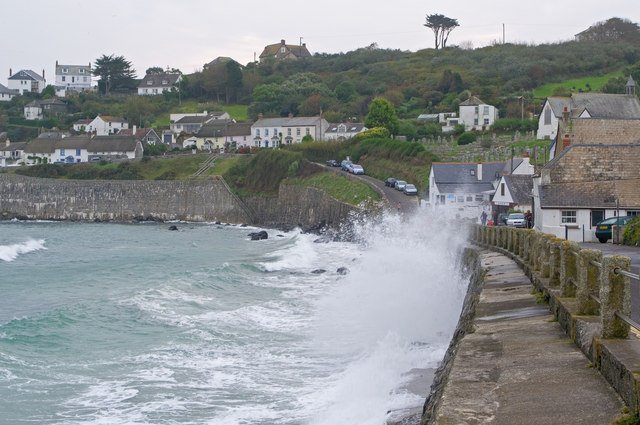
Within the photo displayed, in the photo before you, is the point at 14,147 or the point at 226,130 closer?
the point at 226,130

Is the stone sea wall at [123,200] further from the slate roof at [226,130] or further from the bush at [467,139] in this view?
the slate roof at [226,130]

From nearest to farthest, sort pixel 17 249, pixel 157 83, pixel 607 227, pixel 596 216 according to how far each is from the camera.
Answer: pixel 607 227 → pixel 596 216 → pixel 17 249 → pixel 157 83

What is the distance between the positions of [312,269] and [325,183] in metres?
28.5

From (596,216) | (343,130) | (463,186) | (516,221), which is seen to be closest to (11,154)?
(343,130)

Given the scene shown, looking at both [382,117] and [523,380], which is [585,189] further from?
[382,117]

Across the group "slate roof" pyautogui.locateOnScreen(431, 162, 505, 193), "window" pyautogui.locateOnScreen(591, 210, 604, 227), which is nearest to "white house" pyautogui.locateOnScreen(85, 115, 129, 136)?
"slate roof" pyautogui.locateOnScreen(431, 162, 505, 193)

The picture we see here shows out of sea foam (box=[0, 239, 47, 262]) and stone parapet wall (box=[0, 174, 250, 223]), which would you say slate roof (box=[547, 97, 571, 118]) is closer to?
stone parapet wall (box=[0, 174, 250, 223])

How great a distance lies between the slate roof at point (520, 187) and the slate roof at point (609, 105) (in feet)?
46.1

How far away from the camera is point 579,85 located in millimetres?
97812

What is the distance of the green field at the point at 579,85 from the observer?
9481cm

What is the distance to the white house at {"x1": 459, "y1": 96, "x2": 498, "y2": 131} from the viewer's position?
80.4 m

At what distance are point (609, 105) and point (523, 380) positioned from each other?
5260 centimetres

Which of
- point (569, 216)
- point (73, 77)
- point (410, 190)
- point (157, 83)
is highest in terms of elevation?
point (73, 77)

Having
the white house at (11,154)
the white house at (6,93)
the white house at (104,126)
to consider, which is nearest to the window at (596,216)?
the white house at (11,154)
